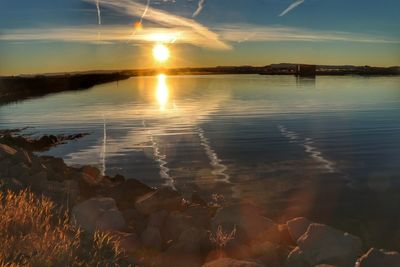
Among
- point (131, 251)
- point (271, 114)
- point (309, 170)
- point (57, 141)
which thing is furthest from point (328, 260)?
point (271, 114)

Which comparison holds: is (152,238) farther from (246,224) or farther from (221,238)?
(246,224)

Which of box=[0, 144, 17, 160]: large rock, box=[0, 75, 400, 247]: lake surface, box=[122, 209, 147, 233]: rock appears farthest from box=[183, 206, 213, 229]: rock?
box=[0, 144, 17, 160]: large rock

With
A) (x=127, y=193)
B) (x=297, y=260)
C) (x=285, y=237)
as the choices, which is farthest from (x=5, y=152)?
(x=297, y=260)

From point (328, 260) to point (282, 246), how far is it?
148 centimetres

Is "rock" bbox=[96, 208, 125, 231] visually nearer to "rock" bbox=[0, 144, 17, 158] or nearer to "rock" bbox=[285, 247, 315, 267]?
"rock" bbox=[285, 247, 315, 267]

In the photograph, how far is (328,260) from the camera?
11266mm

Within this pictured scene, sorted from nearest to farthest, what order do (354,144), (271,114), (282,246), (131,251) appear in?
(131,251) < (282,246) < (354,144) < (271,114)

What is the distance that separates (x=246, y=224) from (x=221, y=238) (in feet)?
4.07

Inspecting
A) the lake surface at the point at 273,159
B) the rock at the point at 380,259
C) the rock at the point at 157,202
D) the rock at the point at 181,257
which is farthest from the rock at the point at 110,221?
the lake surface at the point at 273,159

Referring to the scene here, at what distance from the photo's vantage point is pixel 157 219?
14258mm

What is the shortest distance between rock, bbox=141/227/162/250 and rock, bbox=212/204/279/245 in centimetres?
176

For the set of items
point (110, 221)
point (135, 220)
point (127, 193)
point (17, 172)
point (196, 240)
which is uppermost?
point (17, 172)

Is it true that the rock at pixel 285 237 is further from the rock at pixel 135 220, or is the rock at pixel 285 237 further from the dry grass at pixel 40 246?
the dry grass at pixel 40 246

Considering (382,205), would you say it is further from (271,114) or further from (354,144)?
(271,114)
